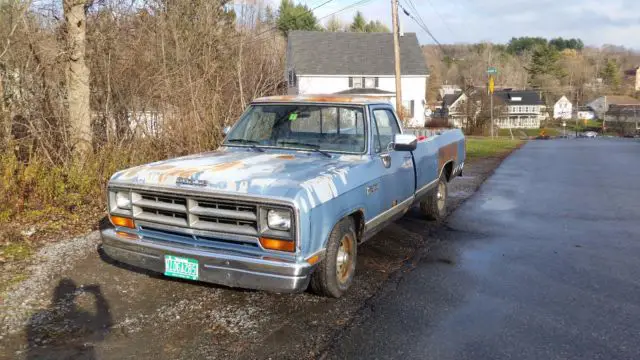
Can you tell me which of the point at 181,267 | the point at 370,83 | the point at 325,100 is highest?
the point at 370,83

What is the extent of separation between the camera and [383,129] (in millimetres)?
5977

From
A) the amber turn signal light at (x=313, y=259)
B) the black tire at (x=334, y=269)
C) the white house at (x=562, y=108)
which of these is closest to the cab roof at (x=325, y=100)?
the black tire at (x=334, y=269)

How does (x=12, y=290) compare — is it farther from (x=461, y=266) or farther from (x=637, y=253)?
(x=637, y=253)

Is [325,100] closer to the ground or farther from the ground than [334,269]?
farther from the ground

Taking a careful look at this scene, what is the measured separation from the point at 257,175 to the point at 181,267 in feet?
3.08

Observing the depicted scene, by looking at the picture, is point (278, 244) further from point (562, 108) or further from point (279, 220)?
point (562, 108)

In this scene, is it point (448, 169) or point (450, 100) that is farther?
point (450, 100)

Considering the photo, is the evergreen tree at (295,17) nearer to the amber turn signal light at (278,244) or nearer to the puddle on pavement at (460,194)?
the puddle on pavement at (460,194)

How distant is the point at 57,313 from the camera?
433 centimetres

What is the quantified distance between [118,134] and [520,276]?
739 cm

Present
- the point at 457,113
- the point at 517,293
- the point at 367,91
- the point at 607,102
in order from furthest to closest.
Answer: the point at 607,102
the point at 457,113
the point at 367,91
the point at 517,293

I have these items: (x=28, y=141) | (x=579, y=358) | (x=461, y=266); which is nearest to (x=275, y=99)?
(x=461, y=266)

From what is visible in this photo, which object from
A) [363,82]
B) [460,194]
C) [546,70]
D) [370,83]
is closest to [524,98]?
[546,70]

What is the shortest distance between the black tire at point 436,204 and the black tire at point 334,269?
294cm
